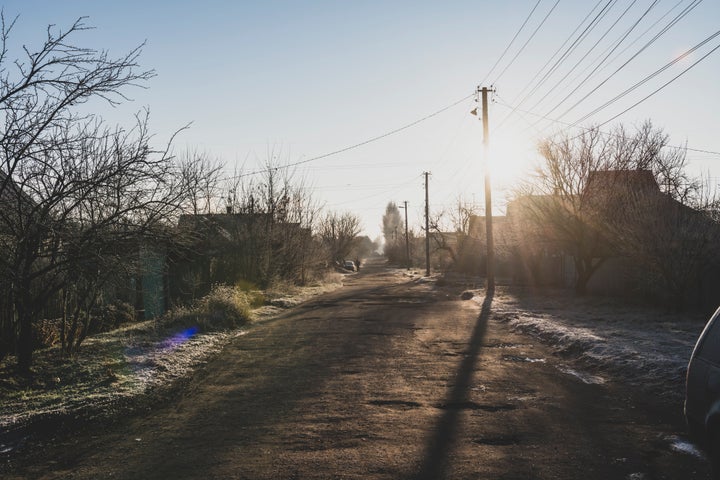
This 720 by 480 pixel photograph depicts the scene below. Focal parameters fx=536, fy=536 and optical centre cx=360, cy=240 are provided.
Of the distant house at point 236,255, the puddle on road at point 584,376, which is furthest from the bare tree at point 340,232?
the puddle on road at point 584,376

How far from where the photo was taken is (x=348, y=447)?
502 cm

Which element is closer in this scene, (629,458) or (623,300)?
(629,458)

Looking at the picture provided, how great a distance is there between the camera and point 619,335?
449 inches

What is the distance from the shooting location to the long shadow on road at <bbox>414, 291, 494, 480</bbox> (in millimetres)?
4438

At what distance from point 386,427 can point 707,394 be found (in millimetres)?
2956

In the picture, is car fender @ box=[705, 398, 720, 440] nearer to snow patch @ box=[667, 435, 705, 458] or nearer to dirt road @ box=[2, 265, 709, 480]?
dirt road @ box=[2, 265, 709, 480]

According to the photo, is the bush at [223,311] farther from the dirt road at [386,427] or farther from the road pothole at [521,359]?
the road pothole at [521,359]

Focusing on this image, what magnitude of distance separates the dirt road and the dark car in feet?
1.78

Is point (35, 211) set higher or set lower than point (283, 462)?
higher

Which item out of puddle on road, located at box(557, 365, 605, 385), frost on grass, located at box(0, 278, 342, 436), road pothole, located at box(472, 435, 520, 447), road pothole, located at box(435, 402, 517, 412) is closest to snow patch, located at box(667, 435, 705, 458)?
road pothole, located at box(472, 435, 520, 447)

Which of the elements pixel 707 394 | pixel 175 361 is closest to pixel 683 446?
pixel 707 394

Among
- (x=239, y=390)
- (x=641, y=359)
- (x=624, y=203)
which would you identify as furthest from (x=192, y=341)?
(x=624, y=203)

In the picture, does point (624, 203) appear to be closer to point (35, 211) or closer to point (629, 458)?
point (629, 458)

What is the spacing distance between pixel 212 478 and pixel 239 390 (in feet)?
10.6
